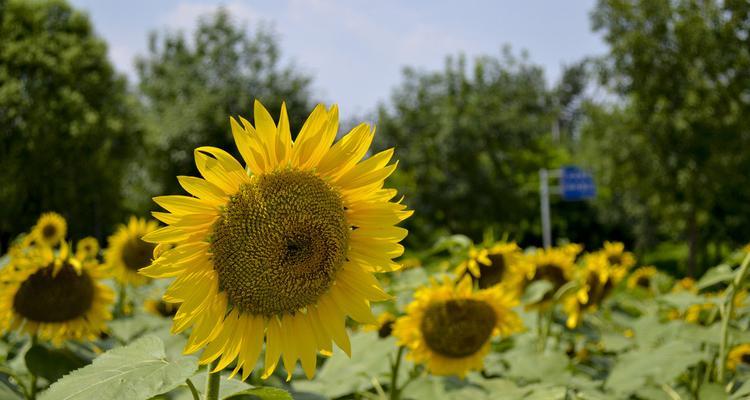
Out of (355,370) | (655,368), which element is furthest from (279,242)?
(655,368)

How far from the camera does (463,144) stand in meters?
28.0

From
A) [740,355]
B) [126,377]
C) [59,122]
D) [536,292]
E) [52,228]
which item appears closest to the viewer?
[126,377]

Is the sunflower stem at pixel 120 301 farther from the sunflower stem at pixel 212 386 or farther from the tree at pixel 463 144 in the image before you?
the tree at pixel 463 144

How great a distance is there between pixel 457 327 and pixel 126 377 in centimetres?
140

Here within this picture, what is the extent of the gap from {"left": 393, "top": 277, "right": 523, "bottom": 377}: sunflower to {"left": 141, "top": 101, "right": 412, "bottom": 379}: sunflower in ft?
3.14

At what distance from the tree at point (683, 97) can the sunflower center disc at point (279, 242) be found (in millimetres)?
21140

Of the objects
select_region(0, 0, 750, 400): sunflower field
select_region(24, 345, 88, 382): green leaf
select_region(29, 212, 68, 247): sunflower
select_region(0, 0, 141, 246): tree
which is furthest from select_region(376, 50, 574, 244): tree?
select_region(24, 345, 88, 382): green leaf

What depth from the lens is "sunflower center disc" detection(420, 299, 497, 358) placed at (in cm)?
259

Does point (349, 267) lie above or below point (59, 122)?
below

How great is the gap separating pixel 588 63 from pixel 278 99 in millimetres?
10644

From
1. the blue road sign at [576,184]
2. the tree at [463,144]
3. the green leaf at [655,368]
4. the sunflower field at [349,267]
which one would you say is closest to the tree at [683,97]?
the sunflower field at [349,267]

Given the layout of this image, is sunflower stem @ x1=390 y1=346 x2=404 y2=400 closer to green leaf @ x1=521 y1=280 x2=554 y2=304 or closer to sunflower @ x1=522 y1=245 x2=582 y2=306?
green leaf @ x1=521 y1=280 x2=554 y2=304

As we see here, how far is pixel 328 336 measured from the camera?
162 cm

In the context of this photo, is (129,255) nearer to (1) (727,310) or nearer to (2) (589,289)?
(2) (589,289)
